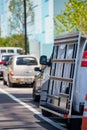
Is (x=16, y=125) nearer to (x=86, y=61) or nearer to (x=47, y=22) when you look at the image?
(x=86, y=61)

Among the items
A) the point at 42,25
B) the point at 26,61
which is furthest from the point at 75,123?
the point at 42,25

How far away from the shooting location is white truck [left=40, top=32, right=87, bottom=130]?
1116 cm

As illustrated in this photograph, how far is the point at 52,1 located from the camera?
49469mm

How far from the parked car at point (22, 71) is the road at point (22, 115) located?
439 centimetres

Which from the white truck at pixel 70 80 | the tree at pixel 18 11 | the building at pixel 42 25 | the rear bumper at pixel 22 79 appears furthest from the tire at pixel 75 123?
the tree at pixel 18 11

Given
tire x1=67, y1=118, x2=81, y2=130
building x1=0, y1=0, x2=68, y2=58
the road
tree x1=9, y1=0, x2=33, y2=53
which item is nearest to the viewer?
tire x1=67, y1=118, x2=81, y2=130

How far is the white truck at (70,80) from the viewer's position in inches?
440

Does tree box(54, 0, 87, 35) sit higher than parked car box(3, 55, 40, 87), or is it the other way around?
tree box(54, 0, 87, 35)

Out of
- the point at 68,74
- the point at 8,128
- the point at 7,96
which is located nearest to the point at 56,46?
the point at 68,74

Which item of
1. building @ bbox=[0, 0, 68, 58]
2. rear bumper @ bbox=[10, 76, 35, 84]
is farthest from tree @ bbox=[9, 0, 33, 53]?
rear bumper @ bbox=[10, 76, 35, 84]

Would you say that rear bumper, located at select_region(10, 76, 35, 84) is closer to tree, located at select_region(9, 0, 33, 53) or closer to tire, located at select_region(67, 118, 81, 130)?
tire, located at select_region(67, 118, 81, 130)

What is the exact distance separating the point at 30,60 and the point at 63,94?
15.0 m

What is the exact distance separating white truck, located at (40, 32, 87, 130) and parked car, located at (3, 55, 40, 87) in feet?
42.7

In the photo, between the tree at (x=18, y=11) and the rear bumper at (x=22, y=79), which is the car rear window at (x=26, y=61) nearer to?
the rear bumper at (x=22, y=79)
